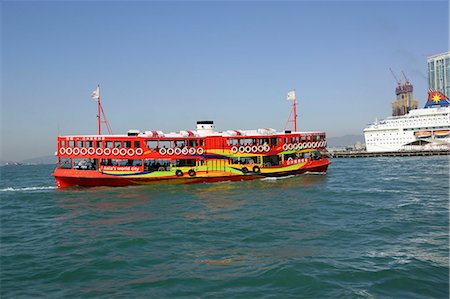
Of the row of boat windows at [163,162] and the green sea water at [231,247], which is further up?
the row of boat windows at [163,162]

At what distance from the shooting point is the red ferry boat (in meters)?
25.7

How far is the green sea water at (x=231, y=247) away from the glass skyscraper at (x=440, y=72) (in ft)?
518

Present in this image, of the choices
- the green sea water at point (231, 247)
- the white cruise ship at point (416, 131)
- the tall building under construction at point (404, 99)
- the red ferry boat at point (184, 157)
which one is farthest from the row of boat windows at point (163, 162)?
the tall building under construction at point (404, 99)

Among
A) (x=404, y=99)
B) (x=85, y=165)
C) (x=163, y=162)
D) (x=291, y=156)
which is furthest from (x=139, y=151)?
(x=404, y=99)

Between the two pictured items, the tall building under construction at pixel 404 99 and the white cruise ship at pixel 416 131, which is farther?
the tall building under construction at pixel 404 99

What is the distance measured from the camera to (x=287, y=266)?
8719 millimetres

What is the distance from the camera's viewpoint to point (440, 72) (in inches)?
5984

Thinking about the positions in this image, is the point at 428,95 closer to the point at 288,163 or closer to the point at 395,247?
the point at 288,163

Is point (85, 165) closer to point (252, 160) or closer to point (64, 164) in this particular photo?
point (64, 164)

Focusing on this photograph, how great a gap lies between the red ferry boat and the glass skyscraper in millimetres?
151693

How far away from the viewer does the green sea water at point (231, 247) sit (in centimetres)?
779

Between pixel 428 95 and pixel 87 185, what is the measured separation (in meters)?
78.5

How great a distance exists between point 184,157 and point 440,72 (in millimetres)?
164401

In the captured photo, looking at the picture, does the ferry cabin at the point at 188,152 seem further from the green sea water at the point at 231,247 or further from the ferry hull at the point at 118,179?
the green sea water at the point at 231,247
